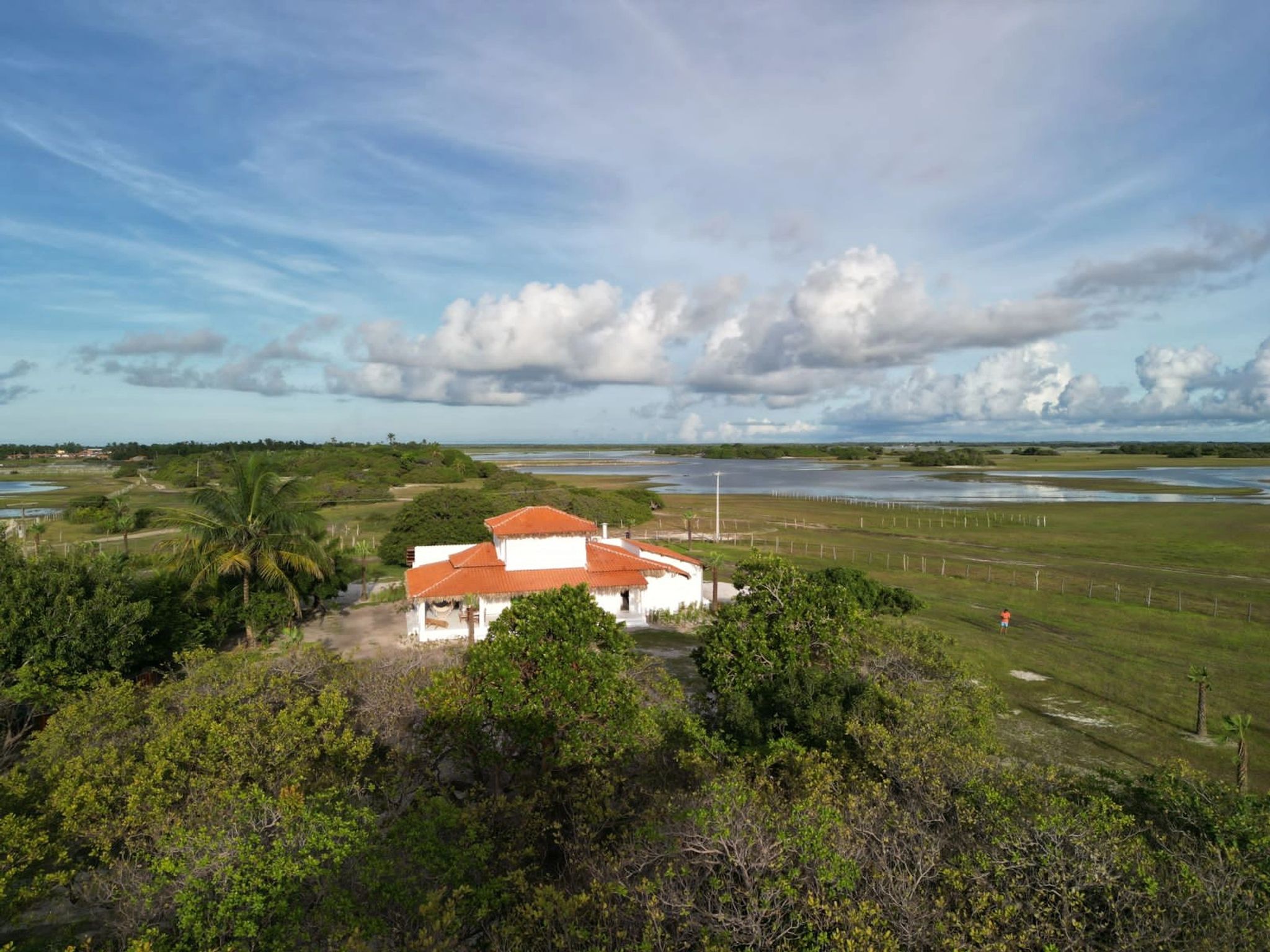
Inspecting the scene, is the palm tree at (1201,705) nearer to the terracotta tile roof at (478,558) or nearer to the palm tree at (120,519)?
the terracotta tile roof at (478,558)

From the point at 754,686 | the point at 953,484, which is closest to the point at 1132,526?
the point at 953,484

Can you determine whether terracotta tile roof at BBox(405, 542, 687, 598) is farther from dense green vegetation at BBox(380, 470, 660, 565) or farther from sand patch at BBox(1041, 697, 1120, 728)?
sand patch at BBox(1041, 697, 1120, 728)

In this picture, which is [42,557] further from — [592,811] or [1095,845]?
[1095,845]

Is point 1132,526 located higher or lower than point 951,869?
lower

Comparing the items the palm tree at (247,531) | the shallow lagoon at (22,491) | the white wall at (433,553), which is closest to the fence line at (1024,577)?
the white wall at (433,553)

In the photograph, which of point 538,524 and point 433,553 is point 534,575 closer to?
point 538,524

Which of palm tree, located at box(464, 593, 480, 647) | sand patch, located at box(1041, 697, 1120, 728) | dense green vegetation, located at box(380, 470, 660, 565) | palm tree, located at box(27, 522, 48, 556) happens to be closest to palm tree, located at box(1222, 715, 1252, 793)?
sand patch, located at box(1041, 697, 1120, 728)

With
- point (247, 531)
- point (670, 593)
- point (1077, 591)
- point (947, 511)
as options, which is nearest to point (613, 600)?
point (670, 593)
